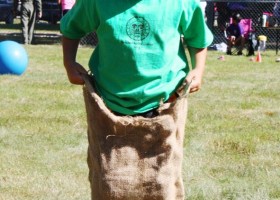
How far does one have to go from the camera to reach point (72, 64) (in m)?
3.09

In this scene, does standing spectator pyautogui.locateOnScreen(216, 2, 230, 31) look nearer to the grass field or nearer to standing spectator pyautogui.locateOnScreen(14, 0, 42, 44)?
standing spectator pyautogui.locateOnScreen(14, 0, 42, 44)

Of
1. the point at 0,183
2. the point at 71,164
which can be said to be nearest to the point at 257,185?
the point at 71,164

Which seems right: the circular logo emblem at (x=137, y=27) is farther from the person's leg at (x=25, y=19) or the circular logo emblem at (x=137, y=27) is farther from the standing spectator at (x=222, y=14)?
the standing spectator at (x=222, y=14)

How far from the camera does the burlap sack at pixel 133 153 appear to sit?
2.89m

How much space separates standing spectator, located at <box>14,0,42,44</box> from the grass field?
22.5 ft

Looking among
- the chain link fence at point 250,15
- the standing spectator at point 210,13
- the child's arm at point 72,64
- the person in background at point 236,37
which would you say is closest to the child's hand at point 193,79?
the child's arm at point 72,64

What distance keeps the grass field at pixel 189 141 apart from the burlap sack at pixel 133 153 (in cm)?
195

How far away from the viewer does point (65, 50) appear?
3123 mm

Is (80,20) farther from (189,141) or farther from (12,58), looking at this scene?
(12,58)

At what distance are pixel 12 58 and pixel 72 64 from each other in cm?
749

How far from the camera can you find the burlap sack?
2.89 m

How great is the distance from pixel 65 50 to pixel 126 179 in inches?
25.9

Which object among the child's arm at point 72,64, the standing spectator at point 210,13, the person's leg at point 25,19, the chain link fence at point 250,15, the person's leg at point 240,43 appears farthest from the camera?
the chain link fence at point 250,15

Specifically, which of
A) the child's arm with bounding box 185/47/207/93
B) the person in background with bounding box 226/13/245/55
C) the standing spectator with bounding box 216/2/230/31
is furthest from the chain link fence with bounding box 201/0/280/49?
the child's arm with bounding box 185/47/207/93
